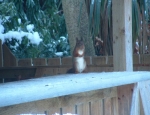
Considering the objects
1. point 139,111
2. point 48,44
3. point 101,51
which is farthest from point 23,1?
point 139,111

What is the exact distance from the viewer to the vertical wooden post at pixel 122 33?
118 inches

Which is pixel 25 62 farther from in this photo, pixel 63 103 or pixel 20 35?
pixel 63 103

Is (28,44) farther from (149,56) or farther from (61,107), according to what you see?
(61,107)

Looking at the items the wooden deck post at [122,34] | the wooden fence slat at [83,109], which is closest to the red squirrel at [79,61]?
the wooden deck post at [122,34]

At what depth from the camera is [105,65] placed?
409 centimetres

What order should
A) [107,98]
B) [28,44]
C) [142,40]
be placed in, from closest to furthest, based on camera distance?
[107,98] → [142,40] → [28,44]

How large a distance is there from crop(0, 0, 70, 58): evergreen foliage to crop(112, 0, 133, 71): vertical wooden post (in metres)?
3.15

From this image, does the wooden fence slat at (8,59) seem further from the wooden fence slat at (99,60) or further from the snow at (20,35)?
the snow at (20,35)

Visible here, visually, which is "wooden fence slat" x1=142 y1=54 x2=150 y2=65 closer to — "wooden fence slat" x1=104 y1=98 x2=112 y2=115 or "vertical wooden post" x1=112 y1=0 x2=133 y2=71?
"vertical wooden post" x1=112 y1=0 x2=133 y2=71

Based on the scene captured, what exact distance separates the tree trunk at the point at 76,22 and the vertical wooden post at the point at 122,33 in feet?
5.19

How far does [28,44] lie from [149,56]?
2.68m

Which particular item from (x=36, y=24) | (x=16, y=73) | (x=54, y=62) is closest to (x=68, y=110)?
(x=54, y=62)

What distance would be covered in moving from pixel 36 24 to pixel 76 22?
2.52m

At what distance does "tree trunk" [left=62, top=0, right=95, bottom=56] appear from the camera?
466 centimetres
